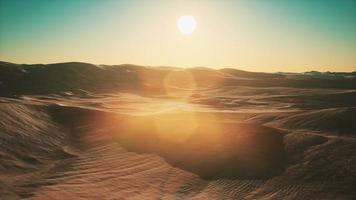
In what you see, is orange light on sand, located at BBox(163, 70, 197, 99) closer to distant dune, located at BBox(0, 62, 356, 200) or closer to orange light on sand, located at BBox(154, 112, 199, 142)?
orange light on sand, located at BBox(154, 112, 199, 142)

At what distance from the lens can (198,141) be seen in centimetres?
1587

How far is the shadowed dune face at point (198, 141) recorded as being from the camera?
1292 cm

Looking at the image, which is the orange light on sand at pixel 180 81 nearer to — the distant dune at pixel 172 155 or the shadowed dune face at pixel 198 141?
the shadowed dune face at pixel 198 141

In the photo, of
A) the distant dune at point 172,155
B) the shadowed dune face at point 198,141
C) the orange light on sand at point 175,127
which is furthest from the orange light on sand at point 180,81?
the distant dune at point 172,155

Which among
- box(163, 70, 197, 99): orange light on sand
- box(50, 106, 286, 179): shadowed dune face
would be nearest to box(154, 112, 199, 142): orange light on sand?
box(50, 106, 286, 179): shadowed dune face

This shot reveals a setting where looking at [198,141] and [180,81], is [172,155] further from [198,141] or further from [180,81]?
[180,81]

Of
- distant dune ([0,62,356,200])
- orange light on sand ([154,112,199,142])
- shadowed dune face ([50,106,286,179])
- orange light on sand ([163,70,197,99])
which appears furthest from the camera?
orange light on sand ([163,70,197,99])

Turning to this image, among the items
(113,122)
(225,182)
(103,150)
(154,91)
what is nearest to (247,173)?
(225,182)

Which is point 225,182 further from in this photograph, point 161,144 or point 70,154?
point 70,154

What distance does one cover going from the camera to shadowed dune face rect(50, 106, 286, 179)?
12.9 m

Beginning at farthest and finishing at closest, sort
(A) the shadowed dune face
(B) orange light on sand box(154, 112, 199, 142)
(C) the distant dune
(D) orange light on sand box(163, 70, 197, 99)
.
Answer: (D) orange light on sand box(163, 70, 197, 99) → (B) orange light on sand box(154, 112, 199, 142) → (A) the shadowed dune face → (C) the distant dune

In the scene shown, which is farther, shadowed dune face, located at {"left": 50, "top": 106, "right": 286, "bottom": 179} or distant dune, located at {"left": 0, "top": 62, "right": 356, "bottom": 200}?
shadowed dune face, located at {"left": 50, "top": 106, "right": 286, "bottom": 179}

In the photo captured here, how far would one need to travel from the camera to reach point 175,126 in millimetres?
18766

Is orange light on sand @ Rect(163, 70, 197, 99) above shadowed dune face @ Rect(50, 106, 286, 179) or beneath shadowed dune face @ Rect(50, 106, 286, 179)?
above
